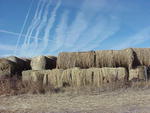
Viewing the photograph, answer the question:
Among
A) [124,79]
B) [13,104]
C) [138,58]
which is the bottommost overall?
[13,104]

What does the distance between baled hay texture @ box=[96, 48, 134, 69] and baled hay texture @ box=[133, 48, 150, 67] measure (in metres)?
0.65

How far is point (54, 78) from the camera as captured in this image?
58.3 ft

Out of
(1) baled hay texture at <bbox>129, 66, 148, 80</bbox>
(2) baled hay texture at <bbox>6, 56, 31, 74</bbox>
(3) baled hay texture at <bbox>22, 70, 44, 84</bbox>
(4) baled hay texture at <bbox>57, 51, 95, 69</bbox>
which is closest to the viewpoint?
(1) baled hay texture at <bbox>129, 66, 148, 80</bbox>

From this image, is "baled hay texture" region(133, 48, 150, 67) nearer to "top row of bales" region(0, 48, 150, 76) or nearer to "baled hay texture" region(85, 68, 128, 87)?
"top row of bales" region(0, 48, 150, 76)

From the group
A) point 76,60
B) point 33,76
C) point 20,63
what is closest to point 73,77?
point 76,60

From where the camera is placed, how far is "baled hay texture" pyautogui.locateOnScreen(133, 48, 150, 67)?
18672mm

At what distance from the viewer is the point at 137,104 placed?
33.8ft

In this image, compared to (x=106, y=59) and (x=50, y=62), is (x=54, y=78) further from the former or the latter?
(x=106, y=59)

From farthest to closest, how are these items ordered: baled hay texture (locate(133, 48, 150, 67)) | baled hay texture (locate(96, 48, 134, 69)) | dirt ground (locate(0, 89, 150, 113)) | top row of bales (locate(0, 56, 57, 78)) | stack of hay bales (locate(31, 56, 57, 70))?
stack of hay bales (locate(31, 56, 57, 70))
top row of bales (locate(0, 56, 57, 78))
baled hay texture (locate(133, 48, 150, 67))
baled hay texture (locate(96, 48, 134, 69))
dirt ground (locate(0, 89, 150, 113))

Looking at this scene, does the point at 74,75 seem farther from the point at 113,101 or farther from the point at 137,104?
the point at 137,104

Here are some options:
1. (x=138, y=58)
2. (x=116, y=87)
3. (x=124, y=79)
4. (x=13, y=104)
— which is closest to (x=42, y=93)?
(x=13, y=104)

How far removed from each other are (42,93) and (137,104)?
644cm

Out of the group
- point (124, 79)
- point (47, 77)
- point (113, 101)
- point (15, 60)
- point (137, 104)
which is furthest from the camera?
point (15, 60)

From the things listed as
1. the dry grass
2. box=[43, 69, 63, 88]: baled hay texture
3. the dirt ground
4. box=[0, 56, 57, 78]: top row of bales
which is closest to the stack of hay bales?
box=[0, 56, 57, 78]: top row of bales
